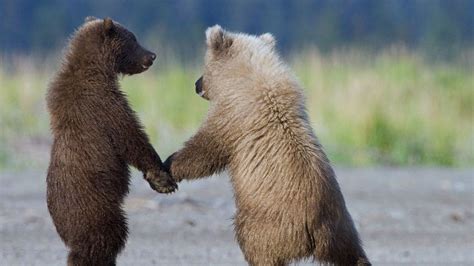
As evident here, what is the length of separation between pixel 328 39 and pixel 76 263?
36.5 meters

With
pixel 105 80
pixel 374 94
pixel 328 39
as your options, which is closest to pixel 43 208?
pixel 105 80

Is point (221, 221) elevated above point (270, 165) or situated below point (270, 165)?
below

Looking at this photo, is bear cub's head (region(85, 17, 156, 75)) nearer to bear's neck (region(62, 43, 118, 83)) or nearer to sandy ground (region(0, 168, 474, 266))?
bear's neck (region(62, 43, 118, 83))

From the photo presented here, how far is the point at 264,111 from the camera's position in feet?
26.1

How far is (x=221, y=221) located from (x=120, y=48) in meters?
4.23

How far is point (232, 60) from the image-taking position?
27.1ft

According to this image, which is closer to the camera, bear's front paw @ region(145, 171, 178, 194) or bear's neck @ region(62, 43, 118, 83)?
bear's front paw @ region(145, 171, 178, 194)

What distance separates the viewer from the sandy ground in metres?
10.5

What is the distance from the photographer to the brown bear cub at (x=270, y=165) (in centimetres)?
779

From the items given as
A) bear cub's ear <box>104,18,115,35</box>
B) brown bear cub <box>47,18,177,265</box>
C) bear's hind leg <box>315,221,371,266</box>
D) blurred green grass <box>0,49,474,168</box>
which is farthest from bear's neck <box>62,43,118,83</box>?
blurred green grass <box>0,49,474,168</box>

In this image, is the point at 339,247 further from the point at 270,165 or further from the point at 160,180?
the point at 160,180

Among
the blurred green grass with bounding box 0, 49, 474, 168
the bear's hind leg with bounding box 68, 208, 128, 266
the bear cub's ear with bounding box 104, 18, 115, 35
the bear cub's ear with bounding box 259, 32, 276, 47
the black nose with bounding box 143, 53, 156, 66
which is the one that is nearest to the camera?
the bear's hind leg with bounding box 68, 208, 128, 266

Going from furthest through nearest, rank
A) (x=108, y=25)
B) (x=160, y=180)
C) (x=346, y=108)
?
(x=346, y=108) → (x=108, y=25) → (x=160, y=180)

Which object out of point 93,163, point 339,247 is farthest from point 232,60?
point 339,247
